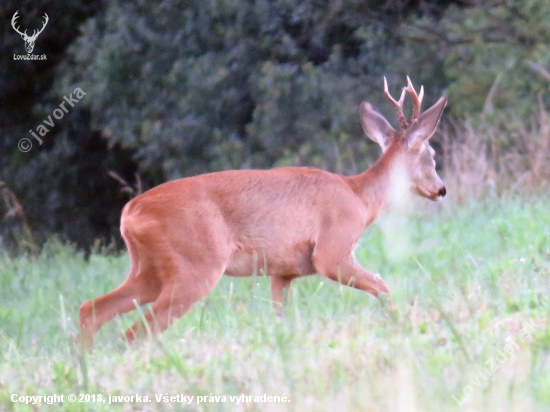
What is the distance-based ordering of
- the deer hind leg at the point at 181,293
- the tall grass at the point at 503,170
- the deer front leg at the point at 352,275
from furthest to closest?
the tall grass at the point at 503,170, the deer front leg at the point at 352,275, the deer hind leg at the point at 181,293

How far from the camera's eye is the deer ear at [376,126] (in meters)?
8.16

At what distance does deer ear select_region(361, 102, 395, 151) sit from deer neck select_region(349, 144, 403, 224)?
0.20m

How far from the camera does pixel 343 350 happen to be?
15.9 feet

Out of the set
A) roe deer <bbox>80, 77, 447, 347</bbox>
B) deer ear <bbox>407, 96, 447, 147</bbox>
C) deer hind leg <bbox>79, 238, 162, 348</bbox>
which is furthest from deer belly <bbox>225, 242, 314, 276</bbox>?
deer ear <bbox>407, 96, 447, 147</bbox>

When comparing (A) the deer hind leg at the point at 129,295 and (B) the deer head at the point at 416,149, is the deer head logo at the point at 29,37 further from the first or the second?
(A) the deer hind leg at the point at 129,295

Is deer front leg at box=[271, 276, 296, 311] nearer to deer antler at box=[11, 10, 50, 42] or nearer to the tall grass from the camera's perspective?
the tall grass

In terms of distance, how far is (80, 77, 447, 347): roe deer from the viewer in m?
6.34

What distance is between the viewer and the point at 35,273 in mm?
10086

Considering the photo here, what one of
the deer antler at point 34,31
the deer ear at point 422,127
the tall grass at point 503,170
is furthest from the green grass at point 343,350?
the deer antler at point 34,31

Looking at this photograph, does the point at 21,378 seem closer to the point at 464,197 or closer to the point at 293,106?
the point at 464,197

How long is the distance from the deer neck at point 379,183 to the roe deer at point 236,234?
0.04ft

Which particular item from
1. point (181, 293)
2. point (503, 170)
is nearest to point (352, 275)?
point (181, 293)

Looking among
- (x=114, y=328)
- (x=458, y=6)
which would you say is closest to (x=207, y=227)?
(x=114, y=328)

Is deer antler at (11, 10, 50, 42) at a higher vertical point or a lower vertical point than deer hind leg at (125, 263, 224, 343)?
lower
